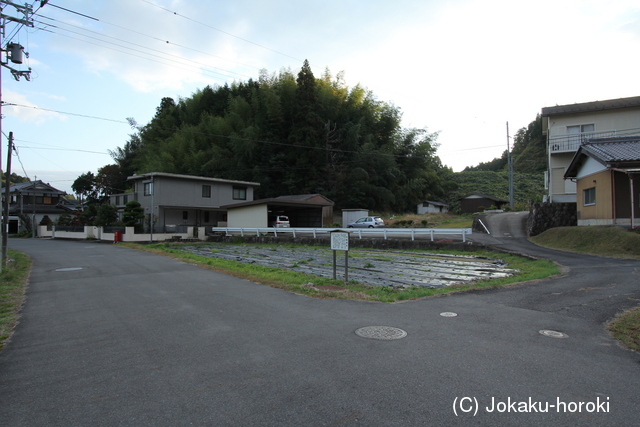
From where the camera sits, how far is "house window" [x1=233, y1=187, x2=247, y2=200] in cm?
3638

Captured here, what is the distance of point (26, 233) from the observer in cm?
3700

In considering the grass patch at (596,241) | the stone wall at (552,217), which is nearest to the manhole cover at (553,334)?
the grass patch at (596,241)

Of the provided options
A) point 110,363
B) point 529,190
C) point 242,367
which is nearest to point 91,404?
point 110,363

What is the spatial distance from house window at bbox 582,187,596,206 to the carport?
16467 millimetres

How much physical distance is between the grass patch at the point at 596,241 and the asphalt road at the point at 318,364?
6255mm

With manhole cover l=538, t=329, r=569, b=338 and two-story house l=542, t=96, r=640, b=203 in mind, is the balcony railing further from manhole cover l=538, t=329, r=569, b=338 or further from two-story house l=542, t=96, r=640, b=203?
manhole cover l=538, t=329, r=569, b=338

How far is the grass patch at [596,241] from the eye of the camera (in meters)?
11.3

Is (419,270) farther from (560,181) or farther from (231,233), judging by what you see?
(231,233)

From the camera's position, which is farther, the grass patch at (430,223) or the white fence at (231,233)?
the grass patch at (430,223)

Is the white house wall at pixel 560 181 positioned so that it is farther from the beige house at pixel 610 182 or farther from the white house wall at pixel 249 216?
the white house wall at pixel 249 216

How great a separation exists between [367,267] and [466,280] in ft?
10.3

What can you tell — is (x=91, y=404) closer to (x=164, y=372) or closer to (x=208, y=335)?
(x=164, y=372)

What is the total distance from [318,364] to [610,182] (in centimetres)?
1540

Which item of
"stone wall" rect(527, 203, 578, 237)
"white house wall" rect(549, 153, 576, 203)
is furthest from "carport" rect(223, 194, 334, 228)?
"white house wall" rect(549, 153, 576, 203)
